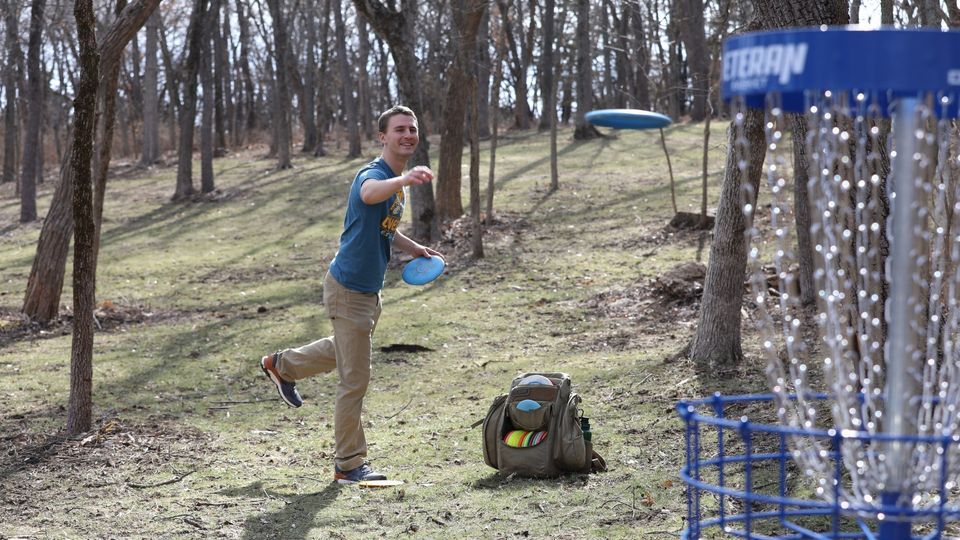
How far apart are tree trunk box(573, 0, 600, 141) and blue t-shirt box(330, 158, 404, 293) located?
16300mm

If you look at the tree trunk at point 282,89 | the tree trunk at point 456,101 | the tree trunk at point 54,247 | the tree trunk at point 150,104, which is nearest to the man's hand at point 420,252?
the tree trunk at point 54,247

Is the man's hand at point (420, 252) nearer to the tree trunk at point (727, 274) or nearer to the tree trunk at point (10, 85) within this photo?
the tree trunk at point (727, 274)

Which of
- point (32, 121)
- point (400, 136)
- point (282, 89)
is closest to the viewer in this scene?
point (400, 136)

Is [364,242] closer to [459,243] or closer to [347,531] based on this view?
[347,531]

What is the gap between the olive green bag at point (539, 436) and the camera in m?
5.75

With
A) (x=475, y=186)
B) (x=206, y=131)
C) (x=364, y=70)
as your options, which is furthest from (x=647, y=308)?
(x=364, y=70)

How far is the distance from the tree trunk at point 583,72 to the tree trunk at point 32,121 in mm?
10396

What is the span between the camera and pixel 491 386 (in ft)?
28.1

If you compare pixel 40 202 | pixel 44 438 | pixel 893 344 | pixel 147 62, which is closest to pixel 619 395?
pixel 44 438

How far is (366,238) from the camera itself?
570cm

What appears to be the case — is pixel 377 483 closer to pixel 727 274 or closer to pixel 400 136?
pixel 400 136

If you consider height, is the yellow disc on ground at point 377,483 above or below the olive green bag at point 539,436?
below

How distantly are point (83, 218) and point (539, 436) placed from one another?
10.9 feet

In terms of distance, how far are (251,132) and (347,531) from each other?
3877 cm
